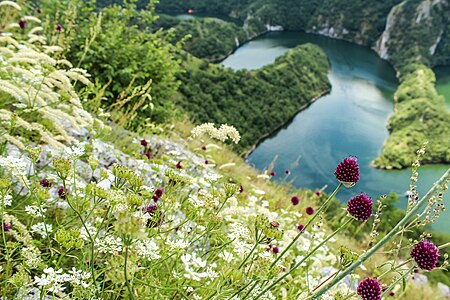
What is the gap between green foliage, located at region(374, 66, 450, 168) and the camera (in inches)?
1946

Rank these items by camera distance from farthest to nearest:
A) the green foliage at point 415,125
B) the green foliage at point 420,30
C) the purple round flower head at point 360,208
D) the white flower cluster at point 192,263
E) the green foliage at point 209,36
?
the green foliage at point 420,30, the green foliage at point 209,36, the green foliage at point 415,125, the purple round flower head at point 360,208, the white flower cluster at point 192,263

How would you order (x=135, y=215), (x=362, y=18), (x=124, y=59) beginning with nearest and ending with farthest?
(x=135, y=215), (x=124, y=59), (x=362, y=18)

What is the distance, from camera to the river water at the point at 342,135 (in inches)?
1679

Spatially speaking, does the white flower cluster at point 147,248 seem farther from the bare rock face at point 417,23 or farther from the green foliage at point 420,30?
the bare rock face at point 417,23

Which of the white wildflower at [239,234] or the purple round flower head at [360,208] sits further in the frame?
the white wildflower at [239,234]

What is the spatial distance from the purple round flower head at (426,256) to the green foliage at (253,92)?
43672mm

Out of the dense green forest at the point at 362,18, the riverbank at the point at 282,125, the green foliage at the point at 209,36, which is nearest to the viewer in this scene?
the riverbank at the point at 282,125

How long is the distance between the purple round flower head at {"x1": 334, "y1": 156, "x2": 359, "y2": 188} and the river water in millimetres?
28339

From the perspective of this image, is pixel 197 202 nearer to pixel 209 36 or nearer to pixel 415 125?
pixel 415 125

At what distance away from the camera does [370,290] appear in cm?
161

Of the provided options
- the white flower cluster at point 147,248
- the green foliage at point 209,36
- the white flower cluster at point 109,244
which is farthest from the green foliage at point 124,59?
the green foliage at point 209,36

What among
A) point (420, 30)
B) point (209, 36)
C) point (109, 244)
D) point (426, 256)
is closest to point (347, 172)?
point (426, 256)

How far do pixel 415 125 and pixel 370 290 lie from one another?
65.8m

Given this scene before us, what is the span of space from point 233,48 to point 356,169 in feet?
302
